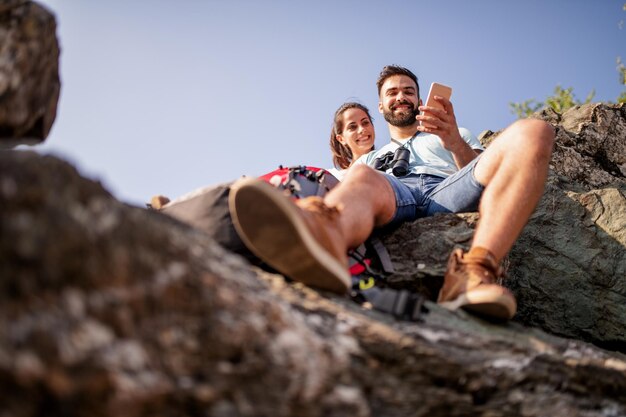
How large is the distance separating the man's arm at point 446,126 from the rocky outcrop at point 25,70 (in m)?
2.76

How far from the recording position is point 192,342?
47.2 inches

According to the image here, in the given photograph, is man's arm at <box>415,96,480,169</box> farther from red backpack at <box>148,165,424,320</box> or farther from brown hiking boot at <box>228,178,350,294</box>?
brown hiking boot at <box>228,178,350,294</box>

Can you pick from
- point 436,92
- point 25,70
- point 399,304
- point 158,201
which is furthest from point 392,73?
point 25,70

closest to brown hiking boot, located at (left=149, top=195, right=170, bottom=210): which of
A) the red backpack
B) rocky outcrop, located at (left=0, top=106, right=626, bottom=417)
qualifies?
the red backpack

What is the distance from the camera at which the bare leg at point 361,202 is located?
262 centimetres

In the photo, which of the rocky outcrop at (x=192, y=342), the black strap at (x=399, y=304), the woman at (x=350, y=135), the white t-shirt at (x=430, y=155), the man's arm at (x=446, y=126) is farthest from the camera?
the woman at (x=350, y=135)

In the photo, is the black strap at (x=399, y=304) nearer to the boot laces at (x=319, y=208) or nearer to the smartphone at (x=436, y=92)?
the boot laces at (x=319, y=208)

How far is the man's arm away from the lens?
13.2ft

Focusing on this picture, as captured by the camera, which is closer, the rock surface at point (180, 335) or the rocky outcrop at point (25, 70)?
the rock surface at point (180, 335)

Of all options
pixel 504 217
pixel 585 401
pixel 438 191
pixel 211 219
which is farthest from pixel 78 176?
pixel 438 191

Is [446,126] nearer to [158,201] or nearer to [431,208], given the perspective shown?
[431,208]

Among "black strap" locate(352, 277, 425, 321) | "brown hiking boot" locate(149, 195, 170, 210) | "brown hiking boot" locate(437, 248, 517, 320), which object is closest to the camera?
"black strap" locate(352, 277, 425, 321)

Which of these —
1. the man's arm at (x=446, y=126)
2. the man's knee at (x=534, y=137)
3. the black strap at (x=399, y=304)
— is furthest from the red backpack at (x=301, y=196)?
the man's knee at (x=534, y=137)

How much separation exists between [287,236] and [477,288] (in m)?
1.08
